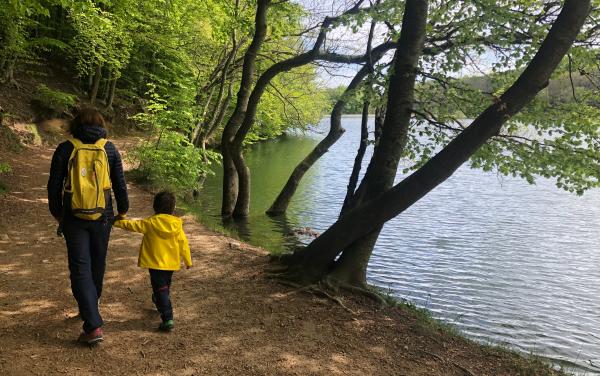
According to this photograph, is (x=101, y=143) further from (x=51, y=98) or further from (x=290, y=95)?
(x=51, y=98)

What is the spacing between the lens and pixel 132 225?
173 inches

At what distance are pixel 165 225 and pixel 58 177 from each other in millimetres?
1046

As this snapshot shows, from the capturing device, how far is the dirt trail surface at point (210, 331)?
4172 millimetres

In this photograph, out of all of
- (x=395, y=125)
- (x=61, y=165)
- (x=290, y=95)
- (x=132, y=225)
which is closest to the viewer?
(x=61, y=165)

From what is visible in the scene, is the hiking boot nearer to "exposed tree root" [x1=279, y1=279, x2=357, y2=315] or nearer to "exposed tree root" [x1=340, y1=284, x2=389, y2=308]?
"exposed tree root" [x1=279, y1=279, x2=357, y2=315]

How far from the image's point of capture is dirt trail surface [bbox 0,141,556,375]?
4172 mm

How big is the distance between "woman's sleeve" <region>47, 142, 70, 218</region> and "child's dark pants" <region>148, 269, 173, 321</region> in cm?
112

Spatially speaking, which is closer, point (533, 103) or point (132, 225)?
point (132, 225)

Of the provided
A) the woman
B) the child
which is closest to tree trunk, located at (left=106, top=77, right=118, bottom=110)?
the child

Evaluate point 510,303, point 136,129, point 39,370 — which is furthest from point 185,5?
point 39,370

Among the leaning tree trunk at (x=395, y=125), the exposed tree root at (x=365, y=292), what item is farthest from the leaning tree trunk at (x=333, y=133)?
the exposed tree root at (x=365, y=292)

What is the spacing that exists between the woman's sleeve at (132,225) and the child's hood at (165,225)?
82mm

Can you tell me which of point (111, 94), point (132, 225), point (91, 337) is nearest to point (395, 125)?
point (132, 225)

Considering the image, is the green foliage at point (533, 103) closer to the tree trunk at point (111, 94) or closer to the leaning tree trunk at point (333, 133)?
the leaning tree trunk at point (333, 133)
